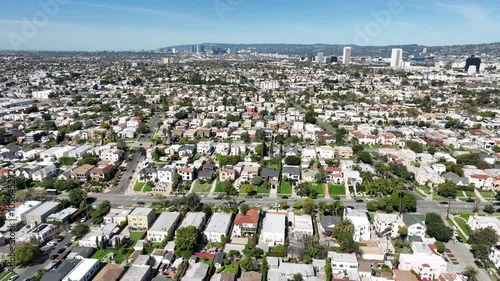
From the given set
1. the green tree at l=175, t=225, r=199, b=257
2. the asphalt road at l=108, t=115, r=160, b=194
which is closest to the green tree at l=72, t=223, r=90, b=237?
the green tree at l=175, t=225, r=199, b=257

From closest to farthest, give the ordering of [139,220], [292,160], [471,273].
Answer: [471,273] → [139,220] → [292,160]

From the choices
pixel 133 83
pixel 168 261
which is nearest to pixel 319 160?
pixel 168 261

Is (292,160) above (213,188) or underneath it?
above

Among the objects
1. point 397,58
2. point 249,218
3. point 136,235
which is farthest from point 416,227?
point 397,58

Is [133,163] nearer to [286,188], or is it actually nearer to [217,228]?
[286,188]

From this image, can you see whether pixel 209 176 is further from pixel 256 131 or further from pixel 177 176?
pixel 256 131

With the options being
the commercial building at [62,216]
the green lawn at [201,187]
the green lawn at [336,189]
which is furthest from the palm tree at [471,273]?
the commercial building at [62,216]
